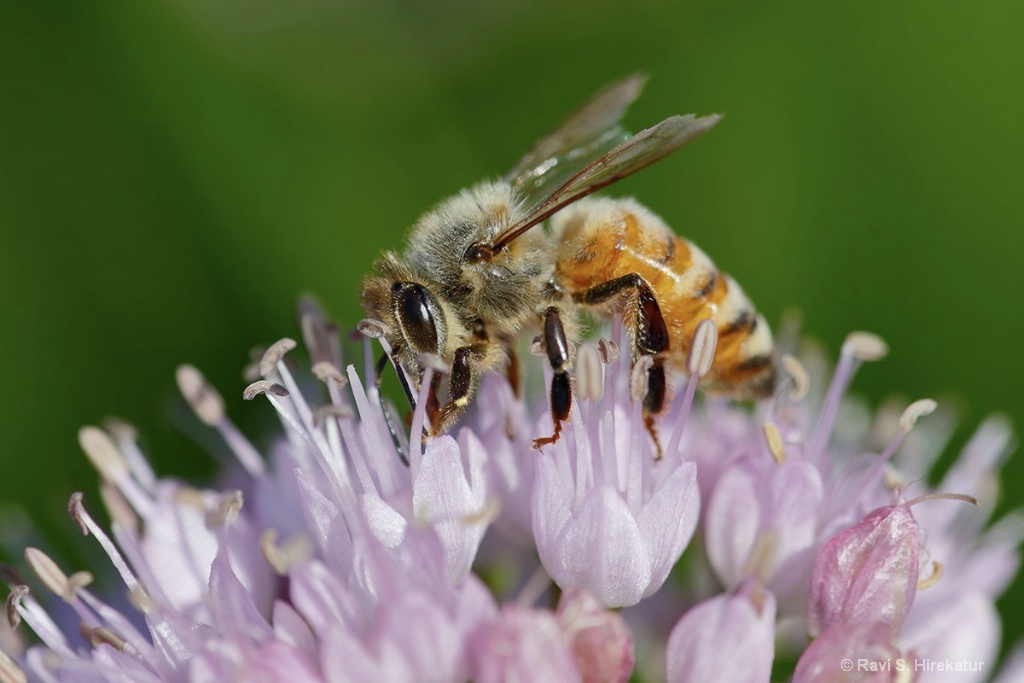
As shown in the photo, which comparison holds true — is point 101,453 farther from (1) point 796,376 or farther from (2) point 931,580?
(2) point 931,580

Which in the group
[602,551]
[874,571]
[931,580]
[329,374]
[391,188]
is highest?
[391,188]

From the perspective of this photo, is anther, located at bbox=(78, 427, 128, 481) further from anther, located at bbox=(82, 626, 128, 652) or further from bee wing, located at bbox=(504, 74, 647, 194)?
bee wing, located at bbox=(504, 74, 647, 194)

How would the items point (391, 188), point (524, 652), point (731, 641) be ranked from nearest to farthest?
1. point (524, 652)
2. point (731, 641)
3. point (391, 188)

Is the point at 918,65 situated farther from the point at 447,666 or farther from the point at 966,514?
the point at 447,666

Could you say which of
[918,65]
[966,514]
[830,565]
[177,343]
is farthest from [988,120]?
[177,343]

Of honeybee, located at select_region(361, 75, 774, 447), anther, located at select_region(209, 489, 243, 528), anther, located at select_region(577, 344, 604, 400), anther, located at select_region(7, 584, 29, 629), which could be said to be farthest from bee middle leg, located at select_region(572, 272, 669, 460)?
anther, located at select_region(7, 584, 29, 629)

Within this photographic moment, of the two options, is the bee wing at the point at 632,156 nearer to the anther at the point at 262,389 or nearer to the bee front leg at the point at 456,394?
the bee front leg at the point at 456,394

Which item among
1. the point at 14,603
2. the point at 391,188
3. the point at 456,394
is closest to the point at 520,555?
the point at 456,394

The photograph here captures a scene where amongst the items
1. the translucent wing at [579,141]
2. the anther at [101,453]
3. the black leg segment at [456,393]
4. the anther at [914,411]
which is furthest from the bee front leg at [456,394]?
the anther at [914,411]
